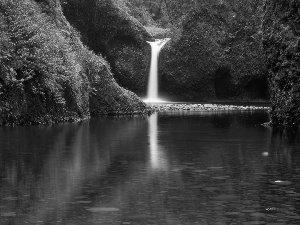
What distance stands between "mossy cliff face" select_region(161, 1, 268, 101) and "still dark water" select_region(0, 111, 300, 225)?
42.1 m

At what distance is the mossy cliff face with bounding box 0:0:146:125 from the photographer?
27531mm

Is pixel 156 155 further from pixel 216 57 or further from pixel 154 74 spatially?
pixel 216 57

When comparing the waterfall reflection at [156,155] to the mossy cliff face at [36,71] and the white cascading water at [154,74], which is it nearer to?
the mossy cliff face at [36,71]

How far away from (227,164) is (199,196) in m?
4.10

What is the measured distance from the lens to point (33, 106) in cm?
2886

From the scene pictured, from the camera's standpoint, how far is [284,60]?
25.8 meters

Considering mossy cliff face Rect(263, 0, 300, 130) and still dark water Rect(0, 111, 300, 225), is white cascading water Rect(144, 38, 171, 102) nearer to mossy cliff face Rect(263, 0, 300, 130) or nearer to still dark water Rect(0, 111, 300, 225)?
mossy cliff face Rect(263, 0, 300, 130)

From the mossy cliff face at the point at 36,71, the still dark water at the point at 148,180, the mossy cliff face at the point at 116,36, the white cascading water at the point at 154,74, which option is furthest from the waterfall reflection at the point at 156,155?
the white cascading water at the point at 154,74

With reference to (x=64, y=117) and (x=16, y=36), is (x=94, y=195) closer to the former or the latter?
(x=16, y=36)

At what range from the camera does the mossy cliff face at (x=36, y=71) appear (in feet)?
90.3

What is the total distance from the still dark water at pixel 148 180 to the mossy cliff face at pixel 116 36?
32960 millimetres

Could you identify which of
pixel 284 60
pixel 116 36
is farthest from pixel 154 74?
pixel 284 60

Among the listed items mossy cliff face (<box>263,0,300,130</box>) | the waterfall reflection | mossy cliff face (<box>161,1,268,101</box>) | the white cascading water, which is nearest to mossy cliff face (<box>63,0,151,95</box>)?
the white cascading water

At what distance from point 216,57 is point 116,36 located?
10.3 meters
